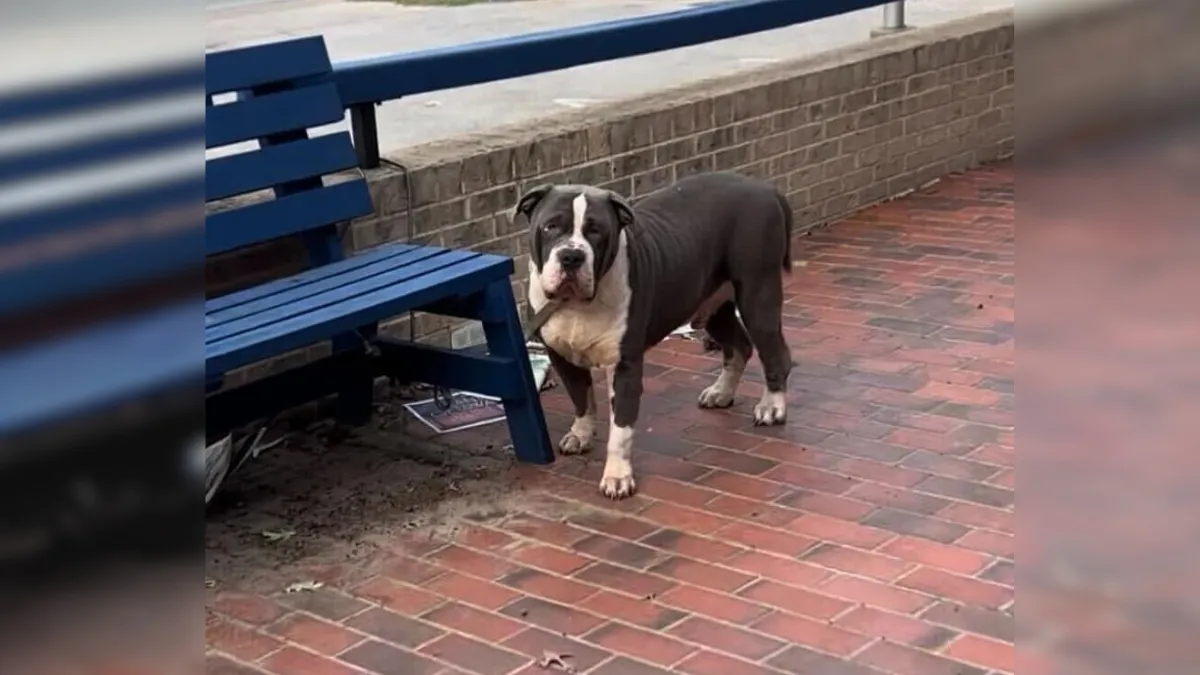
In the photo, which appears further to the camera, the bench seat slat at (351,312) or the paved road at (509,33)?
the paved road at (509,33)

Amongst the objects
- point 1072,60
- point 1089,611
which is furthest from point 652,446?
point 1072,60

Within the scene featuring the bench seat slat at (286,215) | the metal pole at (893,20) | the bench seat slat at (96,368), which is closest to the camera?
the bench seat slat at (96,368)

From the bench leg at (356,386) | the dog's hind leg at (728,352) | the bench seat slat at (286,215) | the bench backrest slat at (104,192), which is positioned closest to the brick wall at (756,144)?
the bench seat slat at (286,215)

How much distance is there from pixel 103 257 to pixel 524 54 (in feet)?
15.5

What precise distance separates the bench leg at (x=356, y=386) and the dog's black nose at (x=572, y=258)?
95 cm

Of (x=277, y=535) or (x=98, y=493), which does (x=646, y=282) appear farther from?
(x=98, y=493)

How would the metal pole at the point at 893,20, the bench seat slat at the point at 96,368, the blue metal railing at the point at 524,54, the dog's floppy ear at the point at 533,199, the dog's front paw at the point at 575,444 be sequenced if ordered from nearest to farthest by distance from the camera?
the bench seat slat at the point at 96,368, the dog's floppy ear at the point at 533,199, the dog's front paw at the point at 575,444, the blue metal railing at the point at 524,54, the metal pole at the point at 893,20

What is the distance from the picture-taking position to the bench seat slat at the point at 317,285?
4090mm

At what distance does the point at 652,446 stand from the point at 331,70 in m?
1.65

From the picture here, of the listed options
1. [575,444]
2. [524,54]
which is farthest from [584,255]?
[524,54]

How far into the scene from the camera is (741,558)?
3873 millimetres

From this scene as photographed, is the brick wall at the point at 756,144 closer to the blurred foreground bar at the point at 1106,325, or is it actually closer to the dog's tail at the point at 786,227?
the dog's tail at the point at 786,227

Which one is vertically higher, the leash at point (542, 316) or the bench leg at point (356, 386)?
the leash at point (542, 316)

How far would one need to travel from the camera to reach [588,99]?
9344mm
